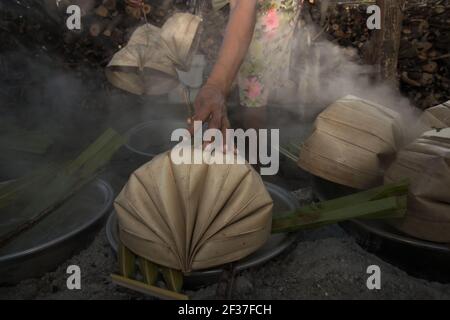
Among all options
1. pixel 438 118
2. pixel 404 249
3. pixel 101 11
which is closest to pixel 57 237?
pixel 404 249

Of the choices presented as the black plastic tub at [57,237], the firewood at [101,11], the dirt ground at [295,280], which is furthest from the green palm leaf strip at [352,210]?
the firewood at [101,11]

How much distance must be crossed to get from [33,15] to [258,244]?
393 cm

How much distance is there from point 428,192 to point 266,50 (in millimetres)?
1622

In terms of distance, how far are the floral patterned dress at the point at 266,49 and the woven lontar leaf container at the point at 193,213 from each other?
147cm

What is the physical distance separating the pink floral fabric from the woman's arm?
1.36 ft

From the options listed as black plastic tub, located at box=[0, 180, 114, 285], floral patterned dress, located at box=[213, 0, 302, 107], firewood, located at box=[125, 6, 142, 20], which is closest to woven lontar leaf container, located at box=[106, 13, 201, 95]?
floral patterned dress, located at box=[213, 0, 302, 107]

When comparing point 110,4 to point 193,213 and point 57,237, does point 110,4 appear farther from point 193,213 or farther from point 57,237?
point 193,213

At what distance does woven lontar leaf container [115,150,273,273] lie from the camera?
1.54 meters

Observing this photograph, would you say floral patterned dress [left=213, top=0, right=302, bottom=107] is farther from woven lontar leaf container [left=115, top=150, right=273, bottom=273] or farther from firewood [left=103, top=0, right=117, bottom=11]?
firewood [left=103, top=0, right=117, bottom=11]

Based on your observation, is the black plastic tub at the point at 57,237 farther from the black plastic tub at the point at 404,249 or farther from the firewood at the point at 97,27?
the firewood at the point at 97,27

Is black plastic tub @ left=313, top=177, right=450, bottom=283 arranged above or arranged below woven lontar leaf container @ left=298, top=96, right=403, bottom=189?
below

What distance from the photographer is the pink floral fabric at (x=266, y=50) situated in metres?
2.81

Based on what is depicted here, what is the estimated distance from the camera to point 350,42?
4.88 meters

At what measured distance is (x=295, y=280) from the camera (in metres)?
1.74
